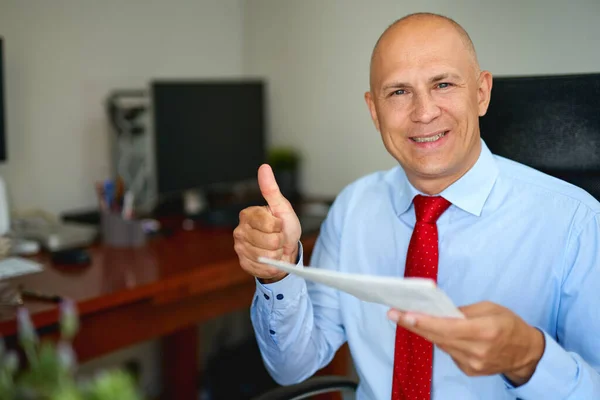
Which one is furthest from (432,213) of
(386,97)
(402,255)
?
(386,97)

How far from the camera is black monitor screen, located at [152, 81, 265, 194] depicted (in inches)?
83.8

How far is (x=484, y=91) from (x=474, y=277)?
34 cm

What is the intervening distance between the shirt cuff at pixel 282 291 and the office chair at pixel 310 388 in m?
0.16

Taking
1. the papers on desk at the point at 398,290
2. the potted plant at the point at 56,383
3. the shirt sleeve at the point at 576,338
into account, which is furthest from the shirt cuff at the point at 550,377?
the potted plant at the point at 56,383

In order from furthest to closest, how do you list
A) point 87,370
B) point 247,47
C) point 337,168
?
point 247,47
point 337,168
point 87,370

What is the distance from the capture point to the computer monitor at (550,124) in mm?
1128

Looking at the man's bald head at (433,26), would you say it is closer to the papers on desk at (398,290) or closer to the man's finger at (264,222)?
the man's finger at (264,222)

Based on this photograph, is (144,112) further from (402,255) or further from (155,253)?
(402,255)

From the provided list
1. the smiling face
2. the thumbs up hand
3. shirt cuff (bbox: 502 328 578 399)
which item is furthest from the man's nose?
shirt cuff (bbox: 502 328 578 399)

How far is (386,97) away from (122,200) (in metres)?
1.14

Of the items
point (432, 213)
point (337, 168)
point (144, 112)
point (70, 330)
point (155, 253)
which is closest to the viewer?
point (70, 330)

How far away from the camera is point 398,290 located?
2.17 feet

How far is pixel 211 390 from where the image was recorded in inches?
99.0

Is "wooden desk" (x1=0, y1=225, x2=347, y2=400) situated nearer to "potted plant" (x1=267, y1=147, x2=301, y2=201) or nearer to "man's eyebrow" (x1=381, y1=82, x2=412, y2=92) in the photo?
"potted plant" (x1=267, y1=147, x2=301, y2=201)
